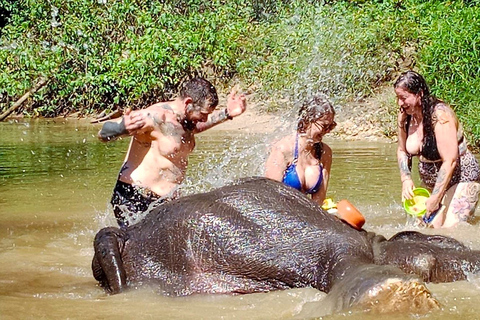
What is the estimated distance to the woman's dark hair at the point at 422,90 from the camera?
6105mm

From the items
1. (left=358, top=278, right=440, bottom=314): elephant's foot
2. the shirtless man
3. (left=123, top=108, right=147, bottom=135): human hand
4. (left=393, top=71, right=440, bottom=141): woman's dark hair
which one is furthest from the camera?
(left=393, top=71, right=440, bottom=141): woman's dark hair

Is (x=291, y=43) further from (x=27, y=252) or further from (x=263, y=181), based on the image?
(x=263, y=181)

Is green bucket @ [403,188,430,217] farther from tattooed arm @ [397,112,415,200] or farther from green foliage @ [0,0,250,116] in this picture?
green foliage @ [0,0,250,116]

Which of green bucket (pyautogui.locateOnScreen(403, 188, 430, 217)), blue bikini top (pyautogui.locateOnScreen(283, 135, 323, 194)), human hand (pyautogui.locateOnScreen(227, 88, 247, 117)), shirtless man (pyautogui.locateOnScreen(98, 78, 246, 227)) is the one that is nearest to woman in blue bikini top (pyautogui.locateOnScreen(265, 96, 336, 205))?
blue bikini top (pyautogui.locateOnScreen(283, 135, 323, 194))

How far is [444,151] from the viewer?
6.15 meters

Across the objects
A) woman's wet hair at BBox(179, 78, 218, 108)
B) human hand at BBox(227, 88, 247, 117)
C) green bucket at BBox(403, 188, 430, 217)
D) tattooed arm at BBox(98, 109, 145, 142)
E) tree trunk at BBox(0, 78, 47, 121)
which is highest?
woman's wet hair at BBox(179, 78, 218, 108)

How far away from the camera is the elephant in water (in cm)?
379

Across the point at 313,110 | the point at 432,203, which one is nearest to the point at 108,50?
the point at 432,203

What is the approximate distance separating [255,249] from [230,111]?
2.26 meters

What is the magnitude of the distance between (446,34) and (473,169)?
20.1 feet

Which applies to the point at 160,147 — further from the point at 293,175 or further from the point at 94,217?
the point at 94,217

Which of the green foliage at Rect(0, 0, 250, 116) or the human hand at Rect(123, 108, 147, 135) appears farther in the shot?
the green foliage at Rect(0, 0, 250, 116)

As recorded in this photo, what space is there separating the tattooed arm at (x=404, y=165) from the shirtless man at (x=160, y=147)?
138 cm

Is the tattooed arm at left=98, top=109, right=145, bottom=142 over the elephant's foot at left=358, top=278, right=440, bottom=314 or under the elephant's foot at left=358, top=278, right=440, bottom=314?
over
